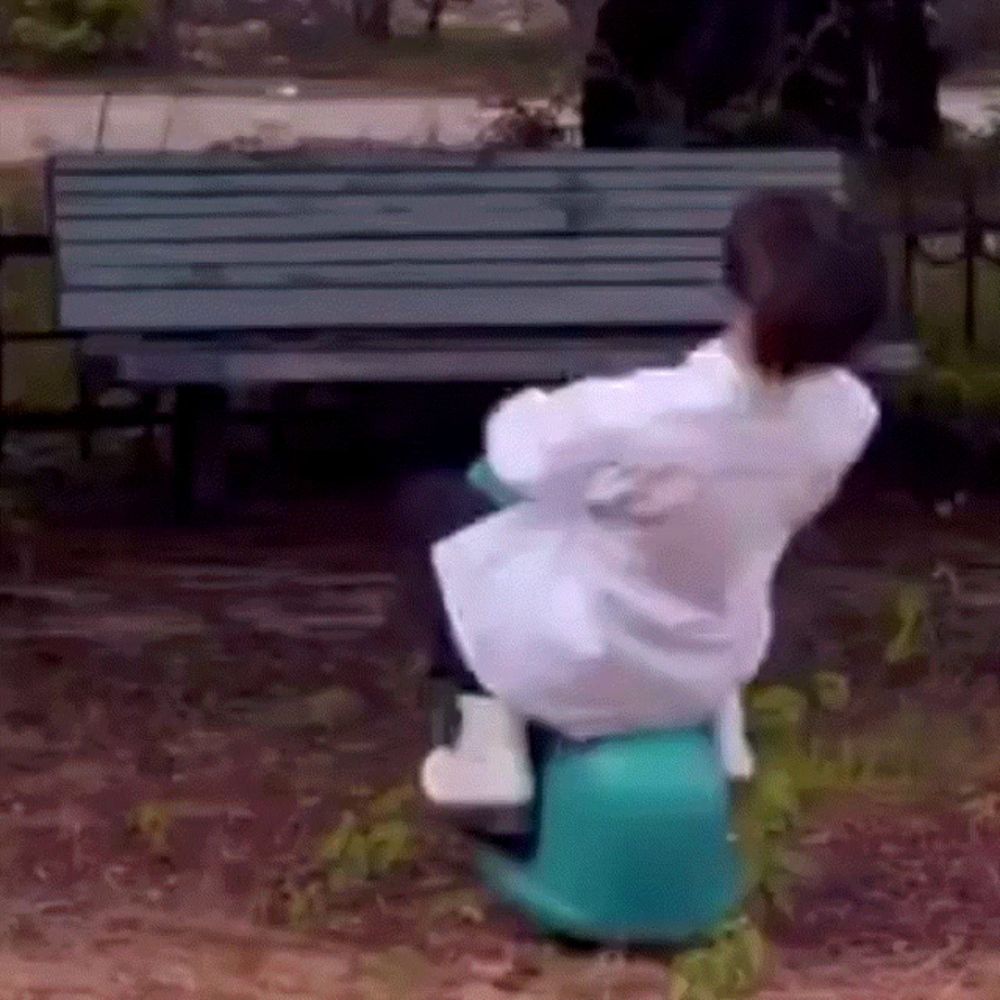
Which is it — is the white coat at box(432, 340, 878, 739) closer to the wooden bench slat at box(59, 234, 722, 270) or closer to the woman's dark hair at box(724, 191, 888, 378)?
the woman's dark hair at box(724, 191, 888, 378)

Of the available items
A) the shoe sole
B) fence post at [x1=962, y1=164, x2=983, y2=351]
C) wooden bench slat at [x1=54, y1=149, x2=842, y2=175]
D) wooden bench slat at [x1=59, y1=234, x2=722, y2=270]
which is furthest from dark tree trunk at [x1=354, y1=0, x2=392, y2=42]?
the shoe sole

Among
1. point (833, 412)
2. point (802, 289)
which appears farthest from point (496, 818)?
point (802, 289)

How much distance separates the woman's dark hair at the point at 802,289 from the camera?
161 inches

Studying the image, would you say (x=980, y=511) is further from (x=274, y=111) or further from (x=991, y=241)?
(x=274, y=111)

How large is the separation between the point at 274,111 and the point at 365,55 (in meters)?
0.97

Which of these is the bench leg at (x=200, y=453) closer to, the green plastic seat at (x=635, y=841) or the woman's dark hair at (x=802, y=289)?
the green plastic seat at (x=635, y=841)

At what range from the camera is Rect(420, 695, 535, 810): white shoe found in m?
4.34

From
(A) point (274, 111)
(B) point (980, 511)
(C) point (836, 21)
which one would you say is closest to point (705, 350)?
(B) point (980, 511)

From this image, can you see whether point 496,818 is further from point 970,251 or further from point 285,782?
point 970,251

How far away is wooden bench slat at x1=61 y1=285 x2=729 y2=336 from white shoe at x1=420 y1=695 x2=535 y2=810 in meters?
1.86

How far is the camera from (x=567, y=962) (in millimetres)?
4363

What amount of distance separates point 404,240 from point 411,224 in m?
0.05

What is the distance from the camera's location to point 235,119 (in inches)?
552

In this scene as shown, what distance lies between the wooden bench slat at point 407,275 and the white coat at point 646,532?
201 cm
